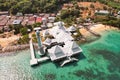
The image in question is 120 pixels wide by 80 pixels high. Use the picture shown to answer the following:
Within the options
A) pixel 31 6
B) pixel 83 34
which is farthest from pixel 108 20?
pixel 31 6

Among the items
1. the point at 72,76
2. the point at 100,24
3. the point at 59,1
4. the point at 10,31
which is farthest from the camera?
the point at 59,1

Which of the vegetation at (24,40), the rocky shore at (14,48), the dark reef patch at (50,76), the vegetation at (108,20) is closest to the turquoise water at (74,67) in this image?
the dark reef patch at (50,76)

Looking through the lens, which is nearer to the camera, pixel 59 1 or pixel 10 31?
pixel 10 31

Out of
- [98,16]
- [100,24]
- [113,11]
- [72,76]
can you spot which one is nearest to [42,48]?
[72,76]

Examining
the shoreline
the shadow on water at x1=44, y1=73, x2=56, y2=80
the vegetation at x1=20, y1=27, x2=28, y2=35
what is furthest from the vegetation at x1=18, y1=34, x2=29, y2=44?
the shadow on water at x1=44, y1=73, x2=56, y2=80

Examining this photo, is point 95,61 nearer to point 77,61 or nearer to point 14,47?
point 77,61

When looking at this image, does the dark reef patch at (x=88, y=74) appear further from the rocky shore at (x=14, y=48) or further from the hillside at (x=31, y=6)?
the hillside at (x=31, y=6)

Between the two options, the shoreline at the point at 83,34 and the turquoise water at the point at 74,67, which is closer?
the turquoise water at the point at 74,67

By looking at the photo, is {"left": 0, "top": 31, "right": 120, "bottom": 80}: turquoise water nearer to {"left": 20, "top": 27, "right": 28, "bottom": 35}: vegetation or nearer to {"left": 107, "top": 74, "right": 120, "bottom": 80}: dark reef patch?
{"left": 107, "top": 74, "right": 120, "bottom": 80}: dark reef patch
